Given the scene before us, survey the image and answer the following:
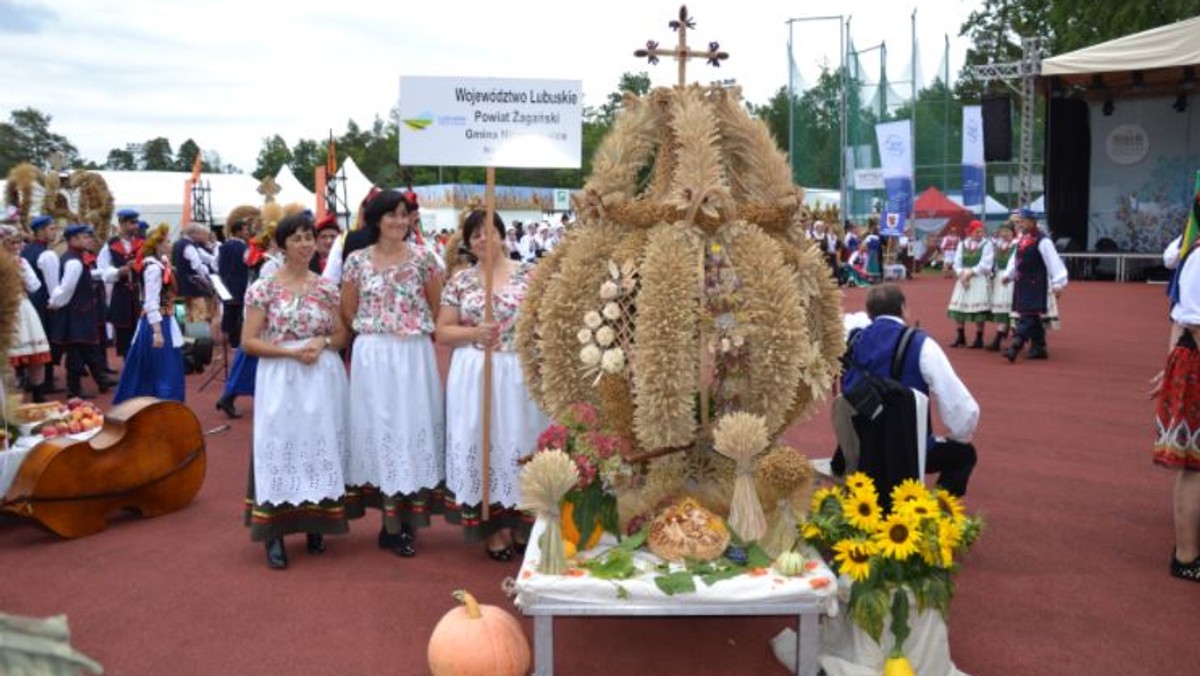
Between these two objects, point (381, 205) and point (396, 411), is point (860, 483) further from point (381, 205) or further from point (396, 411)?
Answer: point (381, 205)

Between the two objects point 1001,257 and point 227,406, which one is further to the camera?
point 1001,257

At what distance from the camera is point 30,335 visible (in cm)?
950

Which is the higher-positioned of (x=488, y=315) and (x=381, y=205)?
(x=381, y=205)

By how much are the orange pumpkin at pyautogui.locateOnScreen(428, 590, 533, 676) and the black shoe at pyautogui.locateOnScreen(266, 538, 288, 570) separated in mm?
1686

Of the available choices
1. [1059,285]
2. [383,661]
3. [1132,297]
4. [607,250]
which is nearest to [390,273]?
[607,250]

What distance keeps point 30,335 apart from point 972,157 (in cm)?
2566

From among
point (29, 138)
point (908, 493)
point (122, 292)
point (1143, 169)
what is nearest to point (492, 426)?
point (908, 493)

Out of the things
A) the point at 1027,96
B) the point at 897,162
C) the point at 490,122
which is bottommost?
the point at 490,122

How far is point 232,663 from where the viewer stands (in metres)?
4.02

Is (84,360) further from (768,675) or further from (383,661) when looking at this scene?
(768,675)

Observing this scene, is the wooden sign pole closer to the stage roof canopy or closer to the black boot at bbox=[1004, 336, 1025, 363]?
the black boot at bbox=[1004, 336, 1025, 363]

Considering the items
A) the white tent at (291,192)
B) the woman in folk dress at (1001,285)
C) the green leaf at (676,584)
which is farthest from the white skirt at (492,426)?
the white tent at (291,192)

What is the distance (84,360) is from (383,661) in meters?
8.32

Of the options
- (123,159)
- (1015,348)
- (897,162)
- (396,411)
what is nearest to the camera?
(396,411)
